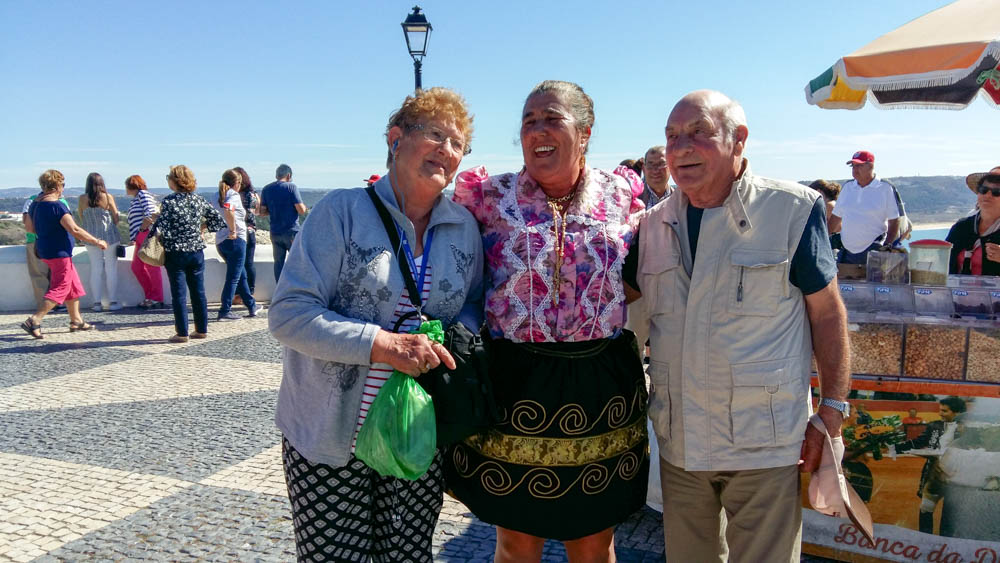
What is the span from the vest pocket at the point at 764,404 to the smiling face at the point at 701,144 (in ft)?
1.95

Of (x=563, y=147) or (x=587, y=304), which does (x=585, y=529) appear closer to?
(x=587, y=304)

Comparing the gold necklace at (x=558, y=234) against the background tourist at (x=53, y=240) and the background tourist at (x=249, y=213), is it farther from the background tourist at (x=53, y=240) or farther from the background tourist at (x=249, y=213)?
the background tourist at (x=249, y=213)

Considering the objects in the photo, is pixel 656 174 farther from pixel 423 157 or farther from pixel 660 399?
pixel 423 157

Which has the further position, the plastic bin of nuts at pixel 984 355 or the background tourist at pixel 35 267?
the background tourist at pixel 35 267

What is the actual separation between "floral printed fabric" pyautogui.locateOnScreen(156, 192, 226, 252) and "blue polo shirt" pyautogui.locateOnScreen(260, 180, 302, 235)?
168 cm

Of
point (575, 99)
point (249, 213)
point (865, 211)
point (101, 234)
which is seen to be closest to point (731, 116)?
point (575, 99)

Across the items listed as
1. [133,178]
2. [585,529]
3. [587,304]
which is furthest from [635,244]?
[133,178]

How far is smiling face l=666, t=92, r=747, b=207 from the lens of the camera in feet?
6.93

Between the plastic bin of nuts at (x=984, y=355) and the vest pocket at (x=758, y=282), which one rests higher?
the vest pocket at (x=758, y=282)

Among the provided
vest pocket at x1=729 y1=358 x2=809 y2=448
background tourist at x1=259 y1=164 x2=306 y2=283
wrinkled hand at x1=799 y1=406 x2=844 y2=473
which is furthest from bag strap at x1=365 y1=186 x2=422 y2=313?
background tourist at x1=259 y1=164 x2=306 y2=283

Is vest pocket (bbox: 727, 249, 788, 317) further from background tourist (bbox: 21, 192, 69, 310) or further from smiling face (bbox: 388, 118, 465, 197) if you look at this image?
background tourist (bbox: 21, 192, 69, 310)

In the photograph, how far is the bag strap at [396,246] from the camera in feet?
6.95

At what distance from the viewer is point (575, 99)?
2.28 m

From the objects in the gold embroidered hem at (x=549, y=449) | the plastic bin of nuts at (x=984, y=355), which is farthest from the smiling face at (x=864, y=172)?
the gold embroidered hem at (x=549, y=449)
